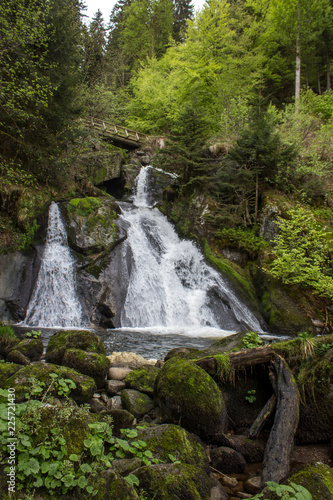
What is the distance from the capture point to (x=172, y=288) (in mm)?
12195

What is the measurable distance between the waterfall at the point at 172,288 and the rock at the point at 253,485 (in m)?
7.71

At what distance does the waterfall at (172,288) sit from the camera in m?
10.9

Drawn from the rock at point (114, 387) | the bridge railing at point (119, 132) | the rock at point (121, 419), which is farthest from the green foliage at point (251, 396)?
the bridge railing at point (119, 132)

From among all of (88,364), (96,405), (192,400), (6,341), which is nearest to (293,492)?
(192,400)

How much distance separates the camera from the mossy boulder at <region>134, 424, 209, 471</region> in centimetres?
249

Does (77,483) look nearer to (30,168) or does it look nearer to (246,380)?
(246,380)

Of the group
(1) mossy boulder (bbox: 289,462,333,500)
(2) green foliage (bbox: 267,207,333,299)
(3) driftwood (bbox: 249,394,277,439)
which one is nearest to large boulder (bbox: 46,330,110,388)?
(3) driftwood (bbox: 249,394,277,439)

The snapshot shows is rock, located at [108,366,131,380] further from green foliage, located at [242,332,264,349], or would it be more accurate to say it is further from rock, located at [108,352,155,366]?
green foliage, located at [242,332,264,349]

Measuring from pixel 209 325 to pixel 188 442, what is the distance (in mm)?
8405

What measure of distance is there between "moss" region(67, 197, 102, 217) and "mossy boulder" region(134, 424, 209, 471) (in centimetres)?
1090

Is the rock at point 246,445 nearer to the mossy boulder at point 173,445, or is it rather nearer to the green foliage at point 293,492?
the mossy boulder at point 173,445

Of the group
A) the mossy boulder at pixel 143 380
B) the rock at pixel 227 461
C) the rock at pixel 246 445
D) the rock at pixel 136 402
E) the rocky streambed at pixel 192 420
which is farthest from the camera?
the mossy boulder at pixel 143 380

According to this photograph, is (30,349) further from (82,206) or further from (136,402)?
(82,206)

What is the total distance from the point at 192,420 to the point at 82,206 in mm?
11018
